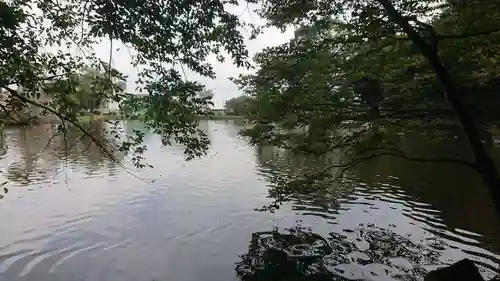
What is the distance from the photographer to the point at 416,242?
8.38 meters

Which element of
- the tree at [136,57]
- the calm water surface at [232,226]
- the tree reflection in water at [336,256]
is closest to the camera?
the tree at [136,57]

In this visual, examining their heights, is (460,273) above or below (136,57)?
below

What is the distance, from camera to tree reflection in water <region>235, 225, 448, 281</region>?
22.1 ft

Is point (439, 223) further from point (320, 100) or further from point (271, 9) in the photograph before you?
point (271, 9)

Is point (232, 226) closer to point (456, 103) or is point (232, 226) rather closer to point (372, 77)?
point (372, 77)

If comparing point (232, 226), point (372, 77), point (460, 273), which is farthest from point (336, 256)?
point (372, 77)

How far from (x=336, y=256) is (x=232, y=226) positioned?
294cm

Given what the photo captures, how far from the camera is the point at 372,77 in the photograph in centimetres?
647

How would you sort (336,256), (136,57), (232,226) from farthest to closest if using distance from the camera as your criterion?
(232,226) < (336,256) < (136,57)

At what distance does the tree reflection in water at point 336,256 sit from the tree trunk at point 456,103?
2228mm

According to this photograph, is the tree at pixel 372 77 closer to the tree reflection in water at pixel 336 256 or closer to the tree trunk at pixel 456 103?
the tree trunk at pixel 456 103

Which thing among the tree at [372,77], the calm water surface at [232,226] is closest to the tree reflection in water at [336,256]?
the calm water surface at [232,226]

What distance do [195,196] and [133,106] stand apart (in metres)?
8.13

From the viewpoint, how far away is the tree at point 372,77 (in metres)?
5.15
